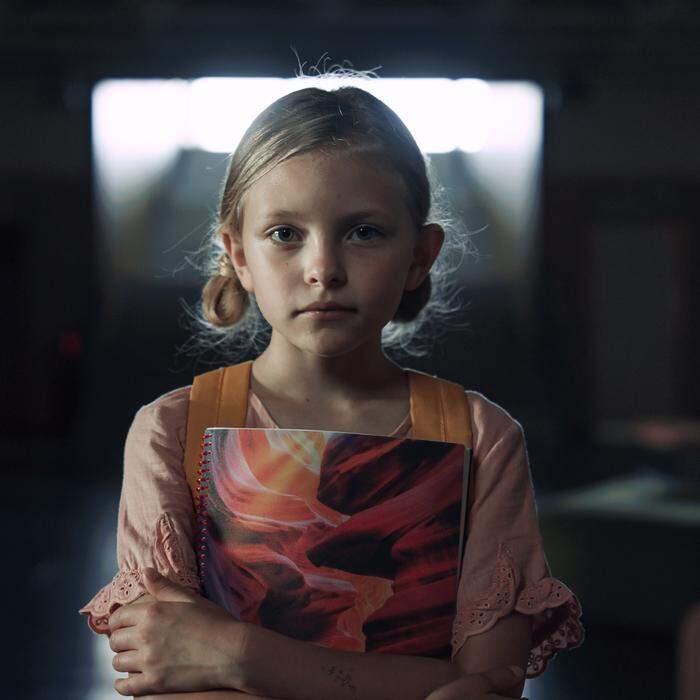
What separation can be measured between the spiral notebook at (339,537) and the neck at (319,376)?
0.40 ft

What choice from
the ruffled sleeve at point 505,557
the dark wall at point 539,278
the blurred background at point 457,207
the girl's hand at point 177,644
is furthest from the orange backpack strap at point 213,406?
the dark wall at point 539,278

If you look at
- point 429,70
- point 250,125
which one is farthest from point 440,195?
point 429,70

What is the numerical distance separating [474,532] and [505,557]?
0.12 ft

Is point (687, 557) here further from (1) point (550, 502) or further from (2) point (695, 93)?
(2) point (695, 93)

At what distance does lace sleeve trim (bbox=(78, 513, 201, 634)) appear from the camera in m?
0.87

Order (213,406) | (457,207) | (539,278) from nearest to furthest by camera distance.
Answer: (213,406) < (457,207) < (539,278)

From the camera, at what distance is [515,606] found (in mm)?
879

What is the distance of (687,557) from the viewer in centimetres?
352

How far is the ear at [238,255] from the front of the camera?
0.98 metres

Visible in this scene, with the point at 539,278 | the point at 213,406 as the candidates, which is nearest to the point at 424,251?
the point at 213,406

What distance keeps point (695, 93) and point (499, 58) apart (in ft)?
6.93

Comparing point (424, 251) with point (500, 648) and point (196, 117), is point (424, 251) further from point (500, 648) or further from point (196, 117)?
point (196, 117)

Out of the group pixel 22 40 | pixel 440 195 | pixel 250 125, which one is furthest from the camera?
pixel 22 40

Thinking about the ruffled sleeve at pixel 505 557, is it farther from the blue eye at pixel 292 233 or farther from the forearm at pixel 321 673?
the blue eye at pixel 292 233
